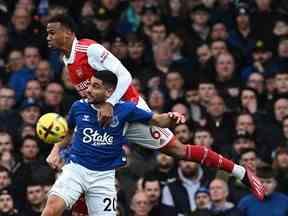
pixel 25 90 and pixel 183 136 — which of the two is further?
pixel 25 90

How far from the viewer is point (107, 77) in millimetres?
14586

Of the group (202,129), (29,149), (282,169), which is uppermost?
(202,129)

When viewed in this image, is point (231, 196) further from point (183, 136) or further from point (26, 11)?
point (26, 11)

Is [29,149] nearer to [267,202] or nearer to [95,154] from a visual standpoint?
[267,202]

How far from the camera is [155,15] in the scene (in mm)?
22516

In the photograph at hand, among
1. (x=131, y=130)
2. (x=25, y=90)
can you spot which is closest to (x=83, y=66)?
(x=131, y=130)

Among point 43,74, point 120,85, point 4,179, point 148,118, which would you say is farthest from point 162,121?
point 43,74

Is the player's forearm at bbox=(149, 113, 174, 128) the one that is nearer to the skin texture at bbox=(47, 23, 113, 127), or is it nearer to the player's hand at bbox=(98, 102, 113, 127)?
the player's hand at bbox=(98, 102, 113, 127)

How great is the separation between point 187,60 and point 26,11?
275 cm

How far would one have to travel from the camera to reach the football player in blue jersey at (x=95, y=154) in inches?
577

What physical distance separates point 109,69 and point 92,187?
1252 mm

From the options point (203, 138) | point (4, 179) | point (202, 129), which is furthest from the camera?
point (202, 129)

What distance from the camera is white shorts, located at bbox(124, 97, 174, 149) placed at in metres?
15.2

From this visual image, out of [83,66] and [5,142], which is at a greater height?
[83,66]
